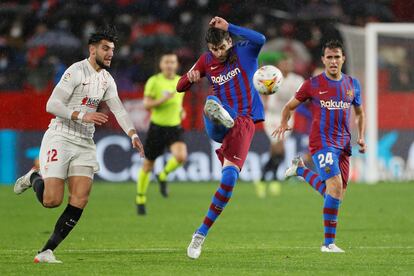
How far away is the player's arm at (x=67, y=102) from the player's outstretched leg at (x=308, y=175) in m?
3.06

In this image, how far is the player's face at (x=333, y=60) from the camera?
34.6ft

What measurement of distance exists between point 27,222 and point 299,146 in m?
8.71

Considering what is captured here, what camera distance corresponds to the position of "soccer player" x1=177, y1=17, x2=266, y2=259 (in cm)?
983

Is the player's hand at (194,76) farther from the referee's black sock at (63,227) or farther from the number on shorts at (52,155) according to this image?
the referee's black sock at (63,227)

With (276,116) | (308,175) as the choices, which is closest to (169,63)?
(276,116)

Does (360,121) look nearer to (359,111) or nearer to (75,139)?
(359,111)

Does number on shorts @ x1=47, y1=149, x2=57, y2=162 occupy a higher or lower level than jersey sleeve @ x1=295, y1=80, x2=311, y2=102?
lower

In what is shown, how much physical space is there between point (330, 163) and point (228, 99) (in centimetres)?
121

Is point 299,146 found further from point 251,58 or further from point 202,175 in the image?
point 251,58

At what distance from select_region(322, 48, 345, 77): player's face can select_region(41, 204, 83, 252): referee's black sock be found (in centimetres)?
302

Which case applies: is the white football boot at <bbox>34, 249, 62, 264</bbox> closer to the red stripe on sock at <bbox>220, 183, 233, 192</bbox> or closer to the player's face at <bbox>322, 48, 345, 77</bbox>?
the red stripe on sock at <bbox>220, 183, 233, 192</bbox>

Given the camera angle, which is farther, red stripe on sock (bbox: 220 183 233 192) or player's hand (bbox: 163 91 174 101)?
player's hand (bbox: 163 91 174 101)

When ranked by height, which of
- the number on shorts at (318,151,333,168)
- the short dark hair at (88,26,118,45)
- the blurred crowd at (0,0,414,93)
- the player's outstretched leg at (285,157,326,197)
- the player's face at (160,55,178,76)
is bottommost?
the player's outstretched leg at (285,157,326,197)

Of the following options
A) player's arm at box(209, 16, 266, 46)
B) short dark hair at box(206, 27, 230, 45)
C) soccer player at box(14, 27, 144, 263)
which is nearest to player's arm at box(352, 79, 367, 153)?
player's arm at box(209, 16, 266, 46)
